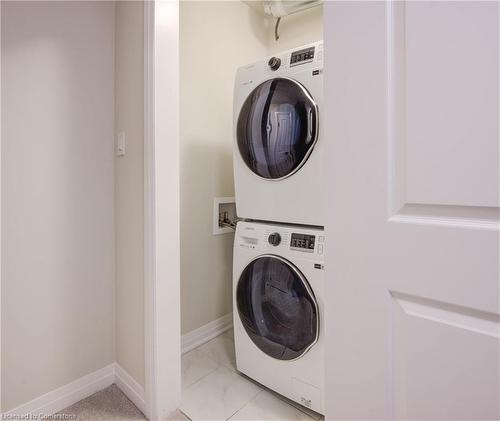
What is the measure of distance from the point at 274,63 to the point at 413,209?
3.60 feet

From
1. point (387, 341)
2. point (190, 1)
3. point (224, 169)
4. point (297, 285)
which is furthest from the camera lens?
point (224, 169)

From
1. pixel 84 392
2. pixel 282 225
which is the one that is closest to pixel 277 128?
pixel 282 225

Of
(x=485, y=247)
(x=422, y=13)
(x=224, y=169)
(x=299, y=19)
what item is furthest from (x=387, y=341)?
(x=299, y=19)

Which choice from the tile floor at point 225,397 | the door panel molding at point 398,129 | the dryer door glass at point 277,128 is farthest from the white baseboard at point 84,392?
the door panel molding at point 398,129

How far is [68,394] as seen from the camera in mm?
1393

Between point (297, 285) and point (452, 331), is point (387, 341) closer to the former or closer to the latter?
point (452, 331)

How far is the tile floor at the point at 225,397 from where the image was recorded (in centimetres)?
137

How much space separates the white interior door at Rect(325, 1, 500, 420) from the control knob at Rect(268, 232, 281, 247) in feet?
2.29

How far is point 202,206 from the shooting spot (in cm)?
199

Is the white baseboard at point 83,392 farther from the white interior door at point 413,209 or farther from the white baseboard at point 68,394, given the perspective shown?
the white interior door at point 413,209

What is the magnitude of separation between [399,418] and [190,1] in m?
2.26

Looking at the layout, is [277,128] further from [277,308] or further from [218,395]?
[218,395]

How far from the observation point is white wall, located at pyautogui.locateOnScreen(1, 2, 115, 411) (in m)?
1.22

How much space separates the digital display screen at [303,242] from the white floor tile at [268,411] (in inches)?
30.8
